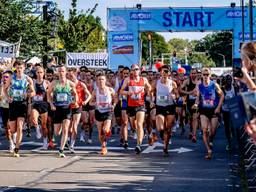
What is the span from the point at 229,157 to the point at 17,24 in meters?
22.2

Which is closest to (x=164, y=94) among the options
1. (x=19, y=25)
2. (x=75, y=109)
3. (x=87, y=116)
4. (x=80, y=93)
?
(x=75, y=109)

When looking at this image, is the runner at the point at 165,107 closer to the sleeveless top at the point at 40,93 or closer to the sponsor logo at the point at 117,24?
the sleeveless top at the point at 40,93

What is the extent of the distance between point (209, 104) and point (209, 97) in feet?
0.53

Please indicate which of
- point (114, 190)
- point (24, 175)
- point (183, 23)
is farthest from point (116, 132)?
point (183, 23)

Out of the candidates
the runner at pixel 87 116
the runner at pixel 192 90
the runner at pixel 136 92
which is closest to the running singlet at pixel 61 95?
the runner at pixel 136 92

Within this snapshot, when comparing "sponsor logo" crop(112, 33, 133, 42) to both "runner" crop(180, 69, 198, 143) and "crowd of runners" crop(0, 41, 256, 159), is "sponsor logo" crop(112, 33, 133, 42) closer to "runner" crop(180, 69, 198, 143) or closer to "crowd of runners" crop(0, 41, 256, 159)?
"runner" crop(180, 69, 198, 143)

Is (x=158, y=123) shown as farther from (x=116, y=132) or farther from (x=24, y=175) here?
(x=116, y=132)

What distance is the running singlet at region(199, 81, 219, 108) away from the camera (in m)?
13.6

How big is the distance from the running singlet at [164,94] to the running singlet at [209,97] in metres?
0.79

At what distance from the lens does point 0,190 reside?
9.11m

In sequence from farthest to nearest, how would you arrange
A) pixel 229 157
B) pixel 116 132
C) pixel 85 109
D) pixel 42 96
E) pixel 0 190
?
1. pixel 116 132
2. pixel 85 109
3. pixel 42 96
4. pixel 229 157
5. pixel 0 190

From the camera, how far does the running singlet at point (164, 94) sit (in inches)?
557

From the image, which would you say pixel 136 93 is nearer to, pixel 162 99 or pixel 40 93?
pixel 162 99

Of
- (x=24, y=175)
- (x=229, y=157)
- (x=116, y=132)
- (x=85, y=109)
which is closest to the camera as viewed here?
(x=24, y=175)
